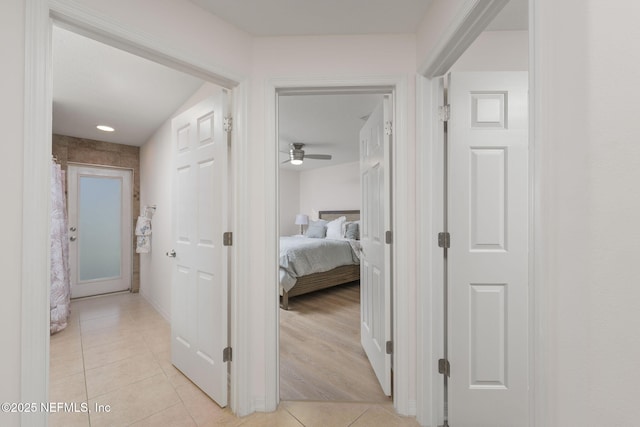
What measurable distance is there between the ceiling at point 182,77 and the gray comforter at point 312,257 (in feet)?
5.71

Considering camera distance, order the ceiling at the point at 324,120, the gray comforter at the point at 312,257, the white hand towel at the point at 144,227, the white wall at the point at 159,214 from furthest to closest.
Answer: the white hand towel at the point at 144,227, the gray comforter at the point at 312,257, the white wall at the point at 159,214, the ceiling at the point at 324,120

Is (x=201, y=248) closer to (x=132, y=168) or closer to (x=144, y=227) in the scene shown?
(x=144, y=227)

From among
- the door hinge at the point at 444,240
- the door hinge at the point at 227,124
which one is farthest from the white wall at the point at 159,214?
the door hinge at the point at 444,240

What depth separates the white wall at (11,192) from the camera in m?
0.92

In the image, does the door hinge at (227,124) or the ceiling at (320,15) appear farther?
the door hinge at (227,124)

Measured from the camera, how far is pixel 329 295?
4.03 metres

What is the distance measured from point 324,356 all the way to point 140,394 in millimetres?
1407

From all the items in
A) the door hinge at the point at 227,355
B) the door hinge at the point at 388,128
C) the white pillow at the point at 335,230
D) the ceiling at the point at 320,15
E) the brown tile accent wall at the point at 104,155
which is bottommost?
the door hinge at the point at 227,355

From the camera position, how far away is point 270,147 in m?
1.66

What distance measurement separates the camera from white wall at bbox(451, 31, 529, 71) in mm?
1621

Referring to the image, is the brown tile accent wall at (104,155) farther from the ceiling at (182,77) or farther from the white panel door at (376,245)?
the white panel door at (376,245)

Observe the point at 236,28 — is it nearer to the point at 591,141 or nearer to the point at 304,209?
the point at 591,141

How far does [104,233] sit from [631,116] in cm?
558

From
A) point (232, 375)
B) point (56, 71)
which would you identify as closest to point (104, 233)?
point (56, 71)
